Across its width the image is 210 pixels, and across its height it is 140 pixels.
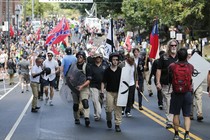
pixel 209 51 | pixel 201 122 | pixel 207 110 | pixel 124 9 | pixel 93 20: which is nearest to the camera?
pixel 201 122

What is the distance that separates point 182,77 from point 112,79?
84.8 inches

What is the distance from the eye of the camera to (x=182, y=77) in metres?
10.5

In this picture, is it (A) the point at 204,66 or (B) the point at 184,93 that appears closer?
(B) the point at 184,93

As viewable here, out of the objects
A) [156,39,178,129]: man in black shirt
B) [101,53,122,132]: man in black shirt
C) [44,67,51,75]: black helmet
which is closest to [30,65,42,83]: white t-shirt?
[44,67,51,75]: black helmet

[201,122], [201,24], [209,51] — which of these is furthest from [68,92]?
[209,51]

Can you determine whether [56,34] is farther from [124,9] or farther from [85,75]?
[124,9]

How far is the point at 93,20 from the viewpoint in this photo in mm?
67500

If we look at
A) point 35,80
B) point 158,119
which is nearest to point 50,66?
point 35,80

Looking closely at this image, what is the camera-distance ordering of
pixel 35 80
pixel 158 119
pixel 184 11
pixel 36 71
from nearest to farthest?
pixel 158 119
pixel 35 80
pixel 36 71
pixel 184 11

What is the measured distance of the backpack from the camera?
10.5m

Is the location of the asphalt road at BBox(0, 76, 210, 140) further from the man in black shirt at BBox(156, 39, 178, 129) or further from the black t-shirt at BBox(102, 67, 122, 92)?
the black t-shirt at BBox(102, 67, 122, 92)

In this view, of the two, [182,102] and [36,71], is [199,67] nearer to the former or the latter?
[182,102]

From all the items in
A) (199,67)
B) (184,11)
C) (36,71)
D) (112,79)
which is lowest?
(36,71)

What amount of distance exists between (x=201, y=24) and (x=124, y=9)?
1838 cm
